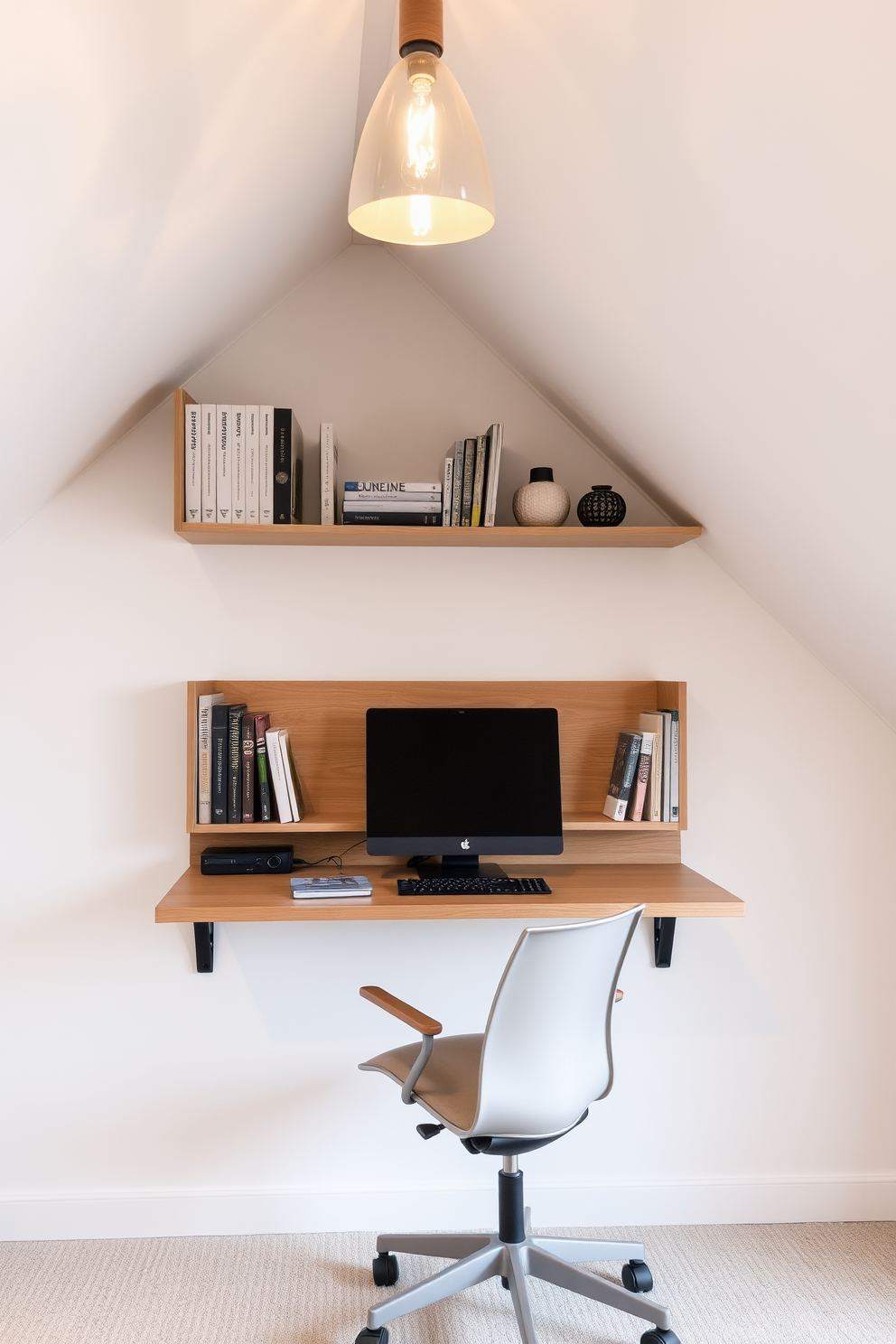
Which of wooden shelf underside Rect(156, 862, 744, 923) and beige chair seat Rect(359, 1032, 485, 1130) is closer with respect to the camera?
beige chair seat Rect(359, 1032, 485, 1130)

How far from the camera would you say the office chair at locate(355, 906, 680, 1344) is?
77.8 inches

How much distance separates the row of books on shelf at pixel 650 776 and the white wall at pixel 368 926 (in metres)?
0.21

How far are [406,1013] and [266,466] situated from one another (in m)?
1.36

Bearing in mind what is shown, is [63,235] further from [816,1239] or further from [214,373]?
[816,1239]

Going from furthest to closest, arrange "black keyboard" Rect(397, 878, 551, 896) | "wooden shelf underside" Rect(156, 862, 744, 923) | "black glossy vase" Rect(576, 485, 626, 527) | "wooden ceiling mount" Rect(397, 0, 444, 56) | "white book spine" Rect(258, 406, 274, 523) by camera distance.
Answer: "black glossy vase" Rect(576, 485, 626, 527) → "white book spine" Rect(258, 406, 274, 523) → "black keyboard" Rect(397, 878, 551, 896) → "wooden shelf underside" Rect(156, 862, 744, 923) → "wooden ceiling mount" Rect(397, 0, 444, 56)

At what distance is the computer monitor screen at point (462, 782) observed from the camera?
2.49 meters

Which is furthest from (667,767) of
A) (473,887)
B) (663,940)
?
(473,887)

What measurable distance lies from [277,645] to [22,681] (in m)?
0.69

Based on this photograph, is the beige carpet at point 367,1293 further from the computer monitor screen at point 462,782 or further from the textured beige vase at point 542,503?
the textured beige vase at point 542,503

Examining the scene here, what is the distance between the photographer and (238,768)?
2504mm

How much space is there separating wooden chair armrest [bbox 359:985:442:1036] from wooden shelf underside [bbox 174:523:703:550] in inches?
43.8

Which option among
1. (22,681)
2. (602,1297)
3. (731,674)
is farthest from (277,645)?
(602,1297)

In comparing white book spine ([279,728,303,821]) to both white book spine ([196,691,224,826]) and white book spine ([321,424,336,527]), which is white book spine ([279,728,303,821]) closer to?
white book spine ([196,691,224,826])

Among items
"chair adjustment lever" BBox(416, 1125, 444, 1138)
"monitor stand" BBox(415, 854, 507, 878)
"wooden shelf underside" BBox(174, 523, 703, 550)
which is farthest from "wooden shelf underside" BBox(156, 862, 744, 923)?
"wooden shelf underside" BBox(174, 523, 703, 550)
